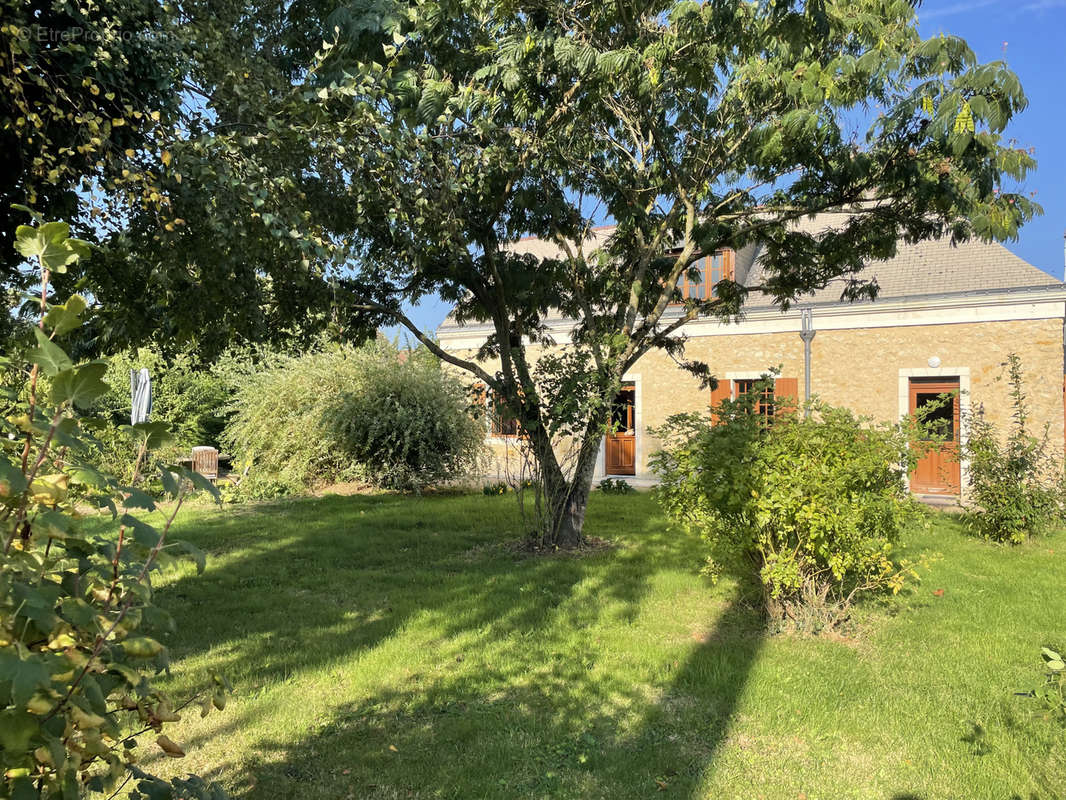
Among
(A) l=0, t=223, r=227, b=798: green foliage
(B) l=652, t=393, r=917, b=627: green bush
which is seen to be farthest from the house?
(A) l=0, t=223, r=227, b=798: green foliage

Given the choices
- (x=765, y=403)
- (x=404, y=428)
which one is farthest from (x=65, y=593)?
(x=404, y=428)

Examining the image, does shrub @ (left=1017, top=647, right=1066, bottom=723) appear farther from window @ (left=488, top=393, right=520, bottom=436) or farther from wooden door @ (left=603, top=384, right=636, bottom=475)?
wooden door @ (left=603, top=384, right=636, bottom=475)

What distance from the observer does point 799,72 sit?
617 cm

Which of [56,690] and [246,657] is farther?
[246,657]

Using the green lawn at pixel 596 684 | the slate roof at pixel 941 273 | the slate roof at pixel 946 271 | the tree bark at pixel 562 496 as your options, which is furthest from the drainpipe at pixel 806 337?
the tree bark at pixel 562 496

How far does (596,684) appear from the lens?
13.6 ft

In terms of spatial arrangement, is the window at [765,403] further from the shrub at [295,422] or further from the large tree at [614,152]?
the shrub at [295,422]

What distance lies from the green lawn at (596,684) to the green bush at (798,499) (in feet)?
1.65

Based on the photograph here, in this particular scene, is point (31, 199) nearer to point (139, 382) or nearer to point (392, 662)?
point (392, 662)

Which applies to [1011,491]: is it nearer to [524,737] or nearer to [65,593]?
[524,737]

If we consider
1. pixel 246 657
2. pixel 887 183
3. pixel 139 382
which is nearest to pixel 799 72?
pixel 887 183

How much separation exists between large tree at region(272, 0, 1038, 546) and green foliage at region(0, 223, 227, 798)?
331 cm

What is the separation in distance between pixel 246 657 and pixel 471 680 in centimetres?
154

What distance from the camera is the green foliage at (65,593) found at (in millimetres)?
1118
